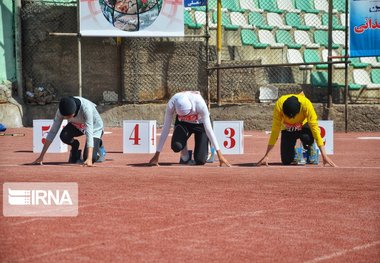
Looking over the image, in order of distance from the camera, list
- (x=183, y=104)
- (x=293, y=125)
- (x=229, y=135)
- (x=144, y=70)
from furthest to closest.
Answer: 1. (x=144, y=70)
2. (x=229, y=135)
3. (x=293, y=125)
4. (x=183, y=104)

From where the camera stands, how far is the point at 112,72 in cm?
2414

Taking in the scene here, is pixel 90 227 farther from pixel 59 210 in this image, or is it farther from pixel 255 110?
pixel 255 110

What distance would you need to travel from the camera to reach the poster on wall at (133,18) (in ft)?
76.4

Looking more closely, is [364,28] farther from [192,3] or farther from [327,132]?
[327,132]

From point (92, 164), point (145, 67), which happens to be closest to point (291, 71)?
point (145, 67)

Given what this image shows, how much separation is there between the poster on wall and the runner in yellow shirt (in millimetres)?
10162

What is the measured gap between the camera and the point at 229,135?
15.2 m

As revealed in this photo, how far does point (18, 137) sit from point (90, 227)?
13.2 m

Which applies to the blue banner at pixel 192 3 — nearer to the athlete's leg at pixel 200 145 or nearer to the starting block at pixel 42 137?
the starting block at pixel 42 137

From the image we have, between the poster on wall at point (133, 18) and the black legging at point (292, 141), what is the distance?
10.1 metres

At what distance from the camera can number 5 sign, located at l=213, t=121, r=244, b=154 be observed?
1502 cm

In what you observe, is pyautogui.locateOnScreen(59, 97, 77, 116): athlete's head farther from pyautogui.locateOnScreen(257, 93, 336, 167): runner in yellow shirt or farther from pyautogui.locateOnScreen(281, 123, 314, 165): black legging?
pyautogui.locateOnScreen(281, 123, 314, 165): black legging

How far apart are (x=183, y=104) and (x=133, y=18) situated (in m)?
10.9

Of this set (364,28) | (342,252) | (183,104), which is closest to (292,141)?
(183,104)
